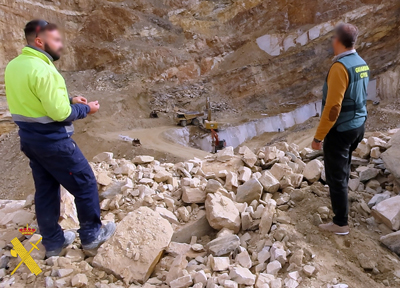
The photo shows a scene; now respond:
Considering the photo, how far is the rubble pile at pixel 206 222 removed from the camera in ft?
8.52

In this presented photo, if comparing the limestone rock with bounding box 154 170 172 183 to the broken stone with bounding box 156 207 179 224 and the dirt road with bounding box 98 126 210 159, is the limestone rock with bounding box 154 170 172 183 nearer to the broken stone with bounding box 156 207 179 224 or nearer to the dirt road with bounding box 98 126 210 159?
the broken stone with bounding box 156 207 179 224

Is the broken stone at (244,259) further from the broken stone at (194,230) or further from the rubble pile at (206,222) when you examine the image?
the broken stone at (194,230)

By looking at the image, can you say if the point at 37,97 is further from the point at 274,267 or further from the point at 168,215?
the point at 274,267

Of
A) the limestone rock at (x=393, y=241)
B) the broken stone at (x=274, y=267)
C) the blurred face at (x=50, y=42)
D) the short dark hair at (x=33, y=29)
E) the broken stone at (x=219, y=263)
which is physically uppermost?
the short dark hair at (x=33, y=29)

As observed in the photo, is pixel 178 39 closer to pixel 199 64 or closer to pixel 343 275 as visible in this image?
pixel 199 64

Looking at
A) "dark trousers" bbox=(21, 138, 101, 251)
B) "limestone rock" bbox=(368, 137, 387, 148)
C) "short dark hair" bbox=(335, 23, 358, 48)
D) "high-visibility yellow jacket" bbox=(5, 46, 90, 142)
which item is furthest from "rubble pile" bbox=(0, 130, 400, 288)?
"short dark hair" bbox=(335, 23, 358, 48)

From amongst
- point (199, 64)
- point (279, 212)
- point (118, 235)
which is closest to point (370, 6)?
point (199, 64)

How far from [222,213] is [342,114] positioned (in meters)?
1.58

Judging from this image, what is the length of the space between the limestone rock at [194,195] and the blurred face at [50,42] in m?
2.06

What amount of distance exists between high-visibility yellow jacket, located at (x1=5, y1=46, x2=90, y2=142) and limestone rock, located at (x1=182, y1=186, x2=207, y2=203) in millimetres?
1631

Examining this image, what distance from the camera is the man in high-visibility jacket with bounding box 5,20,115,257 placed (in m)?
2.35

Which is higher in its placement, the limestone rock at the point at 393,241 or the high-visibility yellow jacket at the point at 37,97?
the high-visibility yellow jacket at the point at 37,97

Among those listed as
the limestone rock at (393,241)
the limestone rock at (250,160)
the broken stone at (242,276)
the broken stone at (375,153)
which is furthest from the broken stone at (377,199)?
the broken stone at (242,276)

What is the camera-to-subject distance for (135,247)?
2803mm
